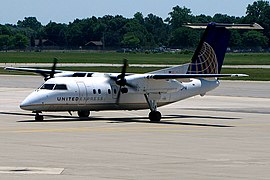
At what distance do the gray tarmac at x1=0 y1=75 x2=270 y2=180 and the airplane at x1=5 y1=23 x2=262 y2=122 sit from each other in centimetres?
72

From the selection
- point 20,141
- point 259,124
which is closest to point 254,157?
point 20,141

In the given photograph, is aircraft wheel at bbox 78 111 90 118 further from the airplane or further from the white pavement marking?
the white pavement marking

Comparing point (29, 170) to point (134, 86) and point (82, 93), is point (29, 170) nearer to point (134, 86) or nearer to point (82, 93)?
point (82, 93)

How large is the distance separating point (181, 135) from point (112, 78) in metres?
8.35

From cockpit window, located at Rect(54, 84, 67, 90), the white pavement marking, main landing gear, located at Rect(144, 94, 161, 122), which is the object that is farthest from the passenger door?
the white pavement marking

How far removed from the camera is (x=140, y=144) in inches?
1130

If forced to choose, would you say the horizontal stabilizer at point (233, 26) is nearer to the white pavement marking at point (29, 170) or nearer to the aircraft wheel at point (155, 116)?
the aircraft wheel at point (155, 116)

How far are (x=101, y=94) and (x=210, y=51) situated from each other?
6.44 m

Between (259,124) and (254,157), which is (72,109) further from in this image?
(254,157)

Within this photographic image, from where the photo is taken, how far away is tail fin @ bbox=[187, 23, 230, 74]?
42.0m

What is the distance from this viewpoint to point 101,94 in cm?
3894

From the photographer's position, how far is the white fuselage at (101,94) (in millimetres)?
37188

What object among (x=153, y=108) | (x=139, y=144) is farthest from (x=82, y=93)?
(x=139, y=144)

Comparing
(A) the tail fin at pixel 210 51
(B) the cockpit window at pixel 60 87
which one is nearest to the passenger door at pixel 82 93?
(B) the cockpit window at pixel 60 87
